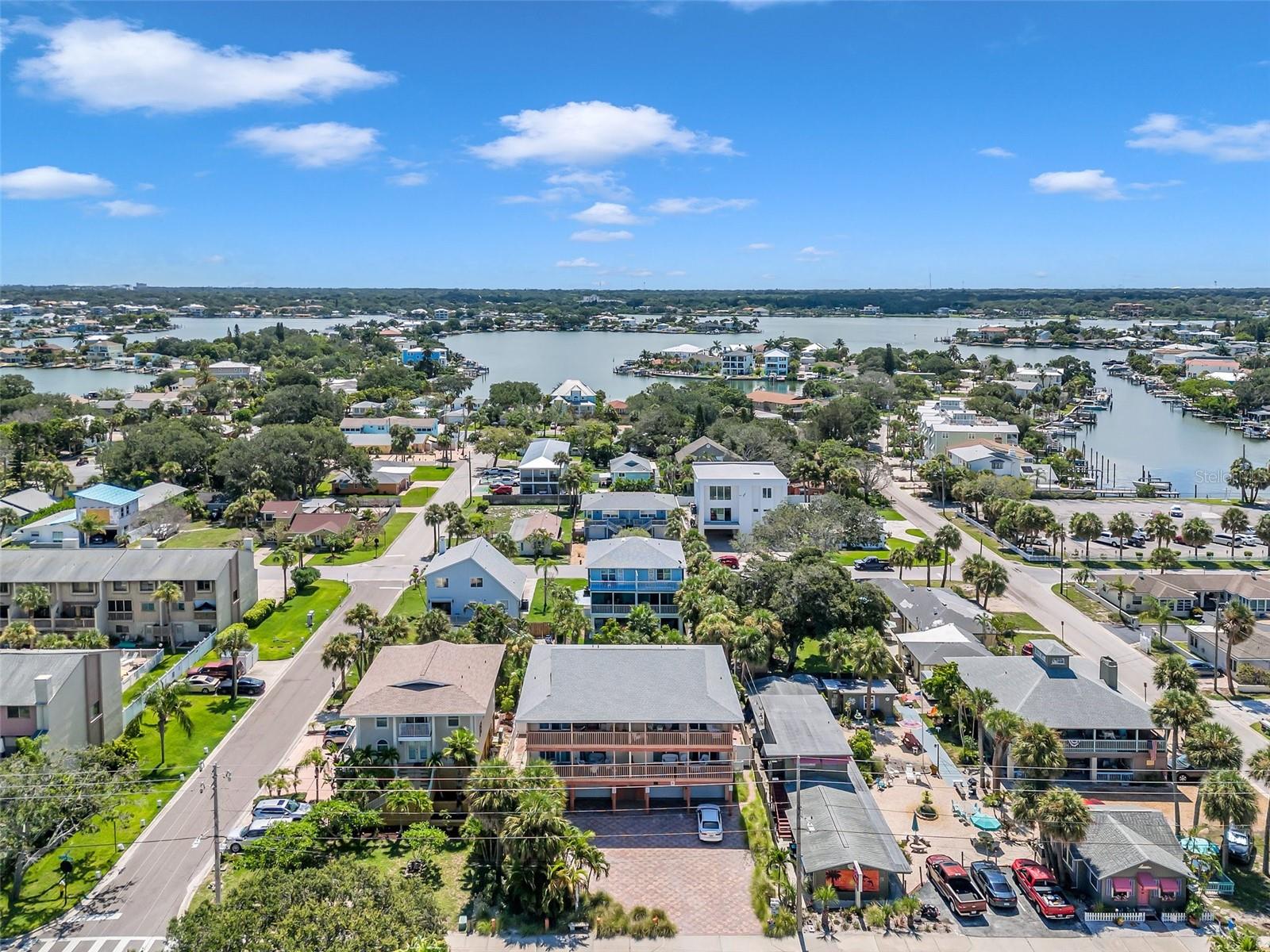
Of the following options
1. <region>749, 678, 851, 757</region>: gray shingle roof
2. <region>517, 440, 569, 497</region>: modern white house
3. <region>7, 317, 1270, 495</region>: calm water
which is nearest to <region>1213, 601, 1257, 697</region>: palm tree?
<region>749, 678, 851, 757</region>: gray shingle roof

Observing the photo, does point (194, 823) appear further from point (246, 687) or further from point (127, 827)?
point (246, 687)

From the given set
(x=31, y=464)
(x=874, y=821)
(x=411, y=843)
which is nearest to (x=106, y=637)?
(x=411, y=843)

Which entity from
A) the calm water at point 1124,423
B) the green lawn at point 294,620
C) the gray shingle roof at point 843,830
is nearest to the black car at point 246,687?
the green lawn at point 294,620

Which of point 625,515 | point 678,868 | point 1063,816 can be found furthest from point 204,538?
point 1063,816

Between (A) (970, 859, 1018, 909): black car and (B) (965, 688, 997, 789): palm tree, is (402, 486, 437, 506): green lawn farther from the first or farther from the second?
(A) (970, 859, 1018, 909): black car

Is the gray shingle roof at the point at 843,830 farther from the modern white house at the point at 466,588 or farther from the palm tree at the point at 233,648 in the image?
the palm tree at the point at 233,648

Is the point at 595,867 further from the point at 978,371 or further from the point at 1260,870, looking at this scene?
the point at 978,371
